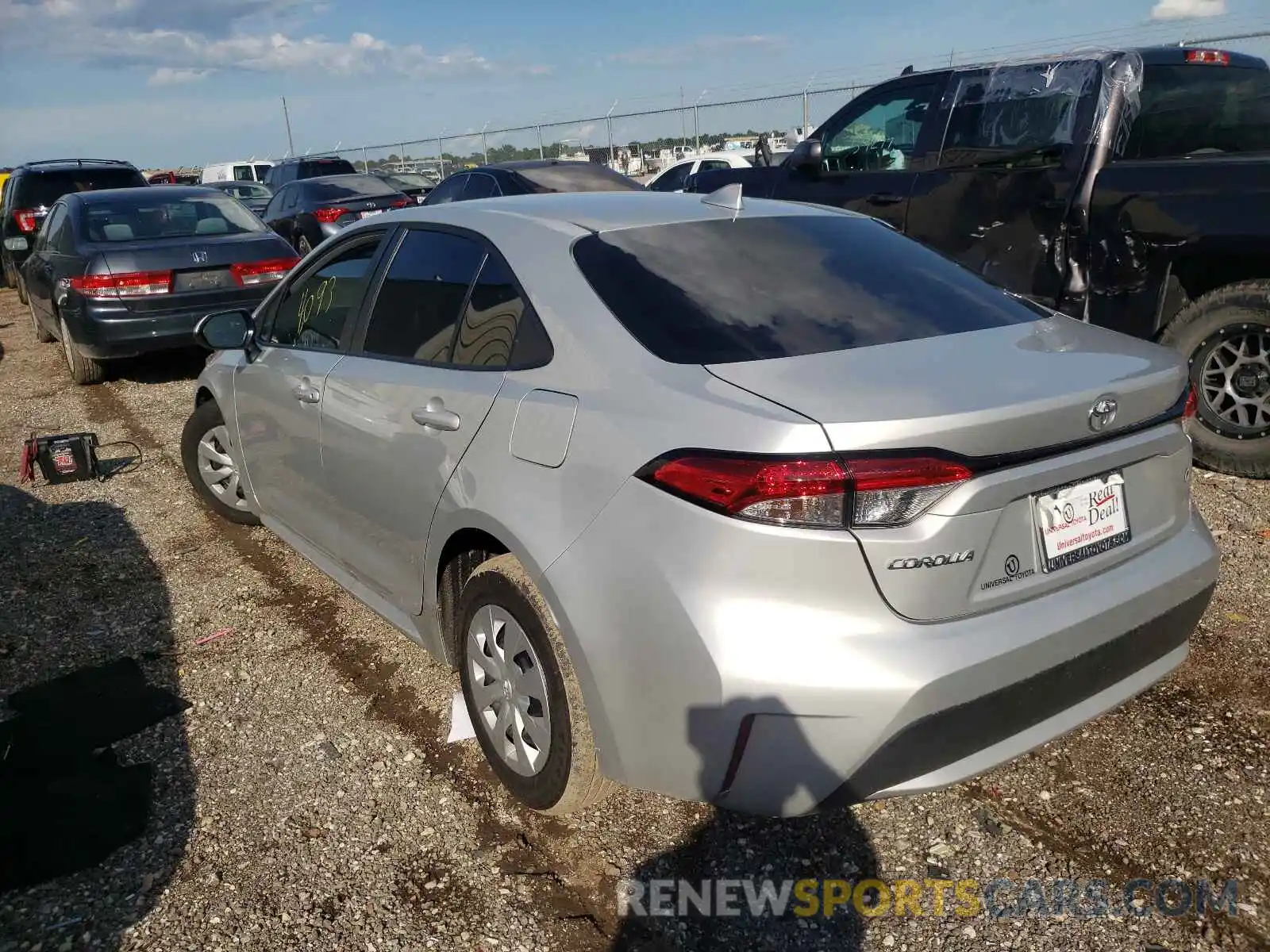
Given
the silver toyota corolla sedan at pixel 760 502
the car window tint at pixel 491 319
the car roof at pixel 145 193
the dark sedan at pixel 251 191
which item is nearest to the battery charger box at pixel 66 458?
the car roof at pixel 145 193

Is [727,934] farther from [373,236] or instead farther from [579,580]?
[373,236]

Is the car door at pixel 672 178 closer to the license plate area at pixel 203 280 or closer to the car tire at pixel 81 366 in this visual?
the license plate area at pixel 203 280

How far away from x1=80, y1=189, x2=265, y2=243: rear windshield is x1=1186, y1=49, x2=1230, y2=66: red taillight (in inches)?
282

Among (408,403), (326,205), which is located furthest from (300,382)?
(326,205)

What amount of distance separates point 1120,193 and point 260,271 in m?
6.36

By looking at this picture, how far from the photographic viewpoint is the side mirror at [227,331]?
167 inches

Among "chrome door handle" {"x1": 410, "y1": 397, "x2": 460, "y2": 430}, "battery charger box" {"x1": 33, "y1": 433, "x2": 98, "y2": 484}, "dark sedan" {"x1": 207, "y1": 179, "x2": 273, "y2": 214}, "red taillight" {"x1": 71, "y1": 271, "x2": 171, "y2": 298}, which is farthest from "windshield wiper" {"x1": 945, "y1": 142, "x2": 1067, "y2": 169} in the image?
"dark sedan" {"x1": 207, "y1": 179, "x2": 273, "y2": 214}

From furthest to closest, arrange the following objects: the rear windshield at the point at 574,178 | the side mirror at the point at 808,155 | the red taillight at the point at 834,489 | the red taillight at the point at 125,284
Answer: the rear windshield at the point at 574,178 < the red taillight at the point at 125,284 < the side mirror at the point at 808,155 < the red taillight at the point at 834,489

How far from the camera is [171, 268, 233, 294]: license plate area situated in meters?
7.86

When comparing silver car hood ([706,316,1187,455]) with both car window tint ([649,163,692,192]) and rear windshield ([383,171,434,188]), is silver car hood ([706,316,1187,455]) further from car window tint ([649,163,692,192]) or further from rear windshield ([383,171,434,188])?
rear windshield ([383,171,434,188])

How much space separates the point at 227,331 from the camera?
167 inches

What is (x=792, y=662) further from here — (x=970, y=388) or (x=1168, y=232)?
(x=1168, y=232)

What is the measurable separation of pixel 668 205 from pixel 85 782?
2.54 metres

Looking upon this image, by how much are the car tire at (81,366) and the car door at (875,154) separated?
6215mm
